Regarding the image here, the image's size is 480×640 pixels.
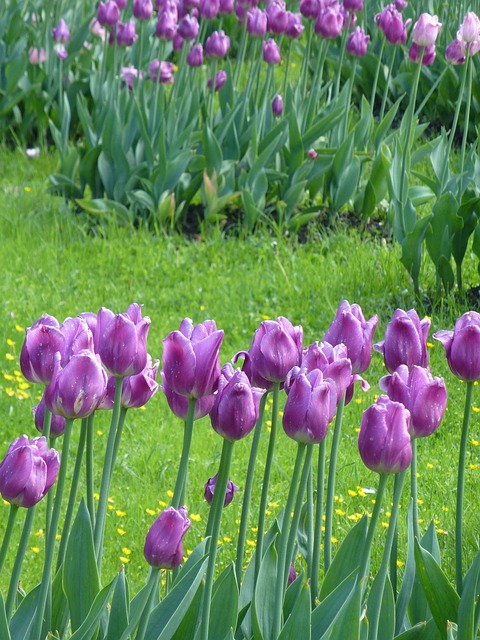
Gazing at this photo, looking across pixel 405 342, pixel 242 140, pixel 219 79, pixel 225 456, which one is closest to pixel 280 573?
pixel 225 456

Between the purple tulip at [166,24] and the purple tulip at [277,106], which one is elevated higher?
the purple tulip at [166,24]

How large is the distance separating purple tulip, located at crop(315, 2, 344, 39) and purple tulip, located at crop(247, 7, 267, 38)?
0.30m

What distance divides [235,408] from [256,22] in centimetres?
406

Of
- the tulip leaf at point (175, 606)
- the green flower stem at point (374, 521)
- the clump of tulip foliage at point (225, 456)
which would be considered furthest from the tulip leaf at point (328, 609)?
the tulip leaf at point (175, 606)

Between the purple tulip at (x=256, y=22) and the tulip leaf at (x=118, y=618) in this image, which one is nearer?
the tulip leaf at (x=118, y=618)

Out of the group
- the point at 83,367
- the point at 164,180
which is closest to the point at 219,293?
the point at 164,180

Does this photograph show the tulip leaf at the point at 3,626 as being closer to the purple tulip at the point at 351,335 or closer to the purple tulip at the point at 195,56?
the purple tulip at the point at 351,335

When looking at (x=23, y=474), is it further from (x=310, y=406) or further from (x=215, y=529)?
(x=310, y=406)

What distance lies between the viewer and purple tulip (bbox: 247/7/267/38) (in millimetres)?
5219

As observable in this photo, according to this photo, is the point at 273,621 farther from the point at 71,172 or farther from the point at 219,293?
the point at 71,172

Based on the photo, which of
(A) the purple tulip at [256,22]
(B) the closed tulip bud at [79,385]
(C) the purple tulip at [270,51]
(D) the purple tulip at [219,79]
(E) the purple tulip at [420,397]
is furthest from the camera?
(D) the purple tulip at [219,79]

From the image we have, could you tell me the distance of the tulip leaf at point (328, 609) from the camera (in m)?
1.66

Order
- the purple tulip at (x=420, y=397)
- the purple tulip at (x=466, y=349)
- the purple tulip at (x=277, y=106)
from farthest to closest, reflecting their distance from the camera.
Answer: the purple tulip at (x=277, y=106), the purple tulip at (x=466, y=349), the purple tulip at (x=420, y=397)

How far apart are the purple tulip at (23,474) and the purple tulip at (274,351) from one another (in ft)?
1.08
